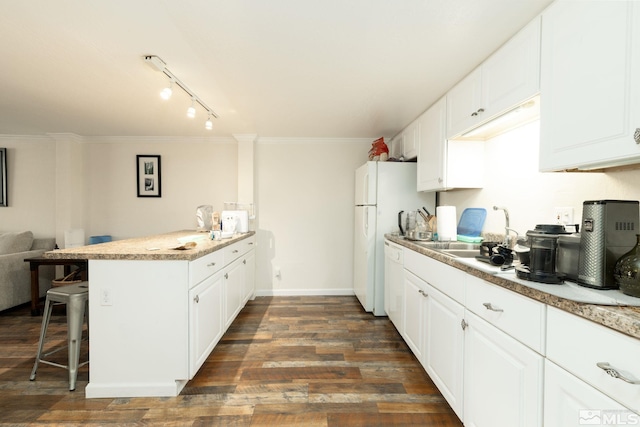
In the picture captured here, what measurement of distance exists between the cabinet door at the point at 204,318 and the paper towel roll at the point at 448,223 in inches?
75.3

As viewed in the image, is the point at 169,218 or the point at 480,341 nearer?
the point at 480,341

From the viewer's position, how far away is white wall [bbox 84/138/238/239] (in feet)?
13.6

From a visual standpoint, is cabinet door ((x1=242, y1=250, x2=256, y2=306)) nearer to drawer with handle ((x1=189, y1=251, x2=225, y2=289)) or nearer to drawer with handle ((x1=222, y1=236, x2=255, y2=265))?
drawer with handle ((x1=222, y1=236, x2=255, y2=265))

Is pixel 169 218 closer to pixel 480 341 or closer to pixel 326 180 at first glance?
pixel 326 180

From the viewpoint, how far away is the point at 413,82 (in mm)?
2270

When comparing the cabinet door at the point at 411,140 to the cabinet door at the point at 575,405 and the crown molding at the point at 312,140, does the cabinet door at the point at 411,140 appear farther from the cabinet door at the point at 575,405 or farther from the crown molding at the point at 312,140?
the cabinet door at the point at 575,405

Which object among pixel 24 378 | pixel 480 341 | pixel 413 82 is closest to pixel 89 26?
pixel 413 82

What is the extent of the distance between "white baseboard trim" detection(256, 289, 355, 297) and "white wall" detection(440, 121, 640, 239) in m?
2.15

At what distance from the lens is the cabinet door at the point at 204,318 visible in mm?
1959

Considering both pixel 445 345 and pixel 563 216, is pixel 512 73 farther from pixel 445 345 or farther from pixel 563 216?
pixel 445 345

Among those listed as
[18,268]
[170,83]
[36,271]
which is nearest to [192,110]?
[170,83]

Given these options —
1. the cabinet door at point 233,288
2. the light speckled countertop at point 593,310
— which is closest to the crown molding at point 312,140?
the cabinet door at point 233,288

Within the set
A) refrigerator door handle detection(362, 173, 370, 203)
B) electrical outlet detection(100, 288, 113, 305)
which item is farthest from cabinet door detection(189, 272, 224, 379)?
refrigerator door handle detection(362, 173, 370, 203)

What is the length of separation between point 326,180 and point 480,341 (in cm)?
306
